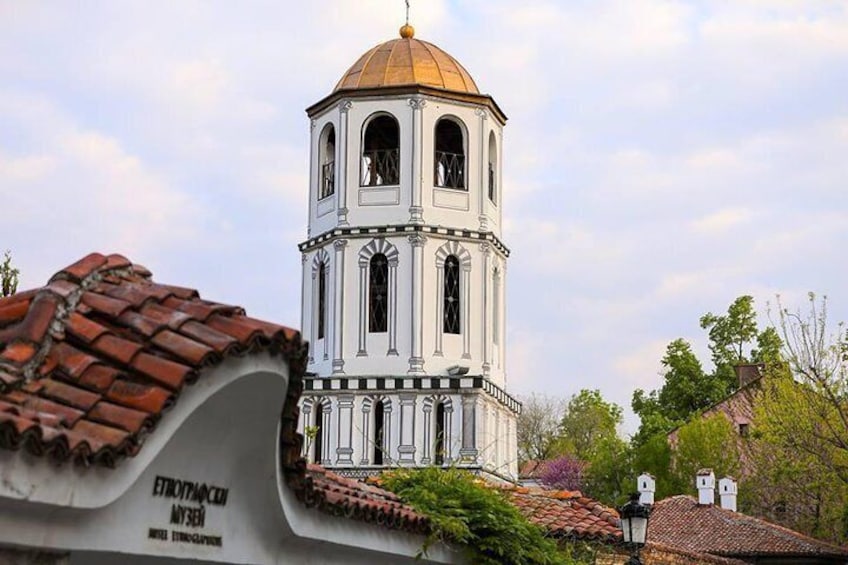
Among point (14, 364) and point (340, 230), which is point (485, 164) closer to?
point (340, 230)

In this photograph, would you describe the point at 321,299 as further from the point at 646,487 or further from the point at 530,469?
the point at 530,469

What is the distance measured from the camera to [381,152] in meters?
60.3

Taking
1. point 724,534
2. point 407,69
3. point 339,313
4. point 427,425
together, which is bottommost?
point 724,534

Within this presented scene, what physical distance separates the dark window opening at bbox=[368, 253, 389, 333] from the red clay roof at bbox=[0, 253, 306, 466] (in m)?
50.6

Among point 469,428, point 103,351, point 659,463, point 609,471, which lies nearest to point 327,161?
point 469,428

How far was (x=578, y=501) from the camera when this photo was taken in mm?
18109

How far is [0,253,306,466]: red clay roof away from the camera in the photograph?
22.9ft

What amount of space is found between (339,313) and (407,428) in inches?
192

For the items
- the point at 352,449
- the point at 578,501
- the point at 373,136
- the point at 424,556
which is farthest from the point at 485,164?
the point at 424,556

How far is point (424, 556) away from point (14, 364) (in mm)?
5739

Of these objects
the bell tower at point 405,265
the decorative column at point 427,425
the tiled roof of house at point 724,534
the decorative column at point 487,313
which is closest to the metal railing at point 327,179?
the bell tower at point 405,265

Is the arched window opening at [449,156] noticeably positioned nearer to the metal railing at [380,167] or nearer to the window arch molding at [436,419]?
the metal railing at [380,167]

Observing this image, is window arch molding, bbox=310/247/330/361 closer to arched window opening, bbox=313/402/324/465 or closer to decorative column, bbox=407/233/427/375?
arched window opening, bbox=313/402/324/465

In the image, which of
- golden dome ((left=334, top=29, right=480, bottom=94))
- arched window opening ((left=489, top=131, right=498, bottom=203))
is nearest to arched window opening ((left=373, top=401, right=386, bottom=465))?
arched window opening ((left=489, top=131, right=498, bottom=203))
